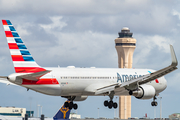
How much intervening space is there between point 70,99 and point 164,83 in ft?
54.4

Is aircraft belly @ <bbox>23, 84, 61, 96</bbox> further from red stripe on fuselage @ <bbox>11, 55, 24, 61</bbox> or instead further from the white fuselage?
red stripe on fuselage @ <bbox>11, 55, 24, 61</bbox>

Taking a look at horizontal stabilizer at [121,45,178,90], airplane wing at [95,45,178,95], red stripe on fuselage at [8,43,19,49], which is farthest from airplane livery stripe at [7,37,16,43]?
horizontal stabilizer at [121,45,178,90]

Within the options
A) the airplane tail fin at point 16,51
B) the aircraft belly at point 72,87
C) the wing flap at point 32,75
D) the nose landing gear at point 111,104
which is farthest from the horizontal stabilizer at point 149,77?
the airplane tail fin at point 16,51

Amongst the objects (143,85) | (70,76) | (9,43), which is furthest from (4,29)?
(143,85)

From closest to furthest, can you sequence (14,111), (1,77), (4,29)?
(4,29) < (1,77) < (14,111)

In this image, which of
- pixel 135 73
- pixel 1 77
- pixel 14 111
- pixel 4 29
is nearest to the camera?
pixel 4 29

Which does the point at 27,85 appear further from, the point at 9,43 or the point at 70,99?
the point at 70,99

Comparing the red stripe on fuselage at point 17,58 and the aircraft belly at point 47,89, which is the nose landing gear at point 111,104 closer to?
the aircraft belly at point 47,89

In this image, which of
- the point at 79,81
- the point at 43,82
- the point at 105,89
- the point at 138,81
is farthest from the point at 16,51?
the point at 138,81

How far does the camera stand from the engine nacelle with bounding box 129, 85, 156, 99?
7712cm

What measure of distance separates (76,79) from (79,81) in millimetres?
670

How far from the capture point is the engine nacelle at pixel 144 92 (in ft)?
253

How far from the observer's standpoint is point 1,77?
7569cm

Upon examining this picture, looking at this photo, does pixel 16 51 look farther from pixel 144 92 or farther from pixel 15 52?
pixel 144 92
